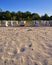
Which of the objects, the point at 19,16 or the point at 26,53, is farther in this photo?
the point at 19,16

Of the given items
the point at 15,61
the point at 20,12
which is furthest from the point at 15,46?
the point at 20,12

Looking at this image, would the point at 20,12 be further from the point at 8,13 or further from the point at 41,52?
the point at 41,52

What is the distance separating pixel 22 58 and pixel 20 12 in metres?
53.3

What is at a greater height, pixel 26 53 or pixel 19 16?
pixel 19 16

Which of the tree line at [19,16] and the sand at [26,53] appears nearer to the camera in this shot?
the sand at [26,53]

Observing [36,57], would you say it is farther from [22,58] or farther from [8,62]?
[8,62]

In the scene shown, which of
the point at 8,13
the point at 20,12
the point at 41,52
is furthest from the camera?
the point at 20,12

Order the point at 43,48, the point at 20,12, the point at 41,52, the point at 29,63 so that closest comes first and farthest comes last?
the point at 29,63
the point at 41,52
the point at 43,48
the point at 20,12

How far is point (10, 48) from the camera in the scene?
17.6 feet

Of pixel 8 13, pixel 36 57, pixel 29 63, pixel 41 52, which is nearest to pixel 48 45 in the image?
pixel 41 52

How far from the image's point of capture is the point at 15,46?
5.58m

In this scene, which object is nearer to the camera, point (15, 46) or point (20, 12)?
point (15, 46)

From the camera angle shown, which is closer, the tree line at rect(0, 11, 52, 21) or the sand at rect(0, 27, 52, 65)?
the sand at rect(0, 27, 52, 65)

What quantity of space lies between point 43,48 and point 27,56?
2.61 ft
